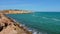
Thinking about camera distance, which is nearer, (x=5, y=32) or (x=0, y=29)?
(x=5, y=32)

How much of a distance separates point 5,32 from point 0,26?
1280 millimetres

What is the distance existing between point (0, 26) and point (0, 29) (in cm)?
42

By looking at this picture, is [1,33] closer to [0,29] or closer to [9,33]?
[9,33]

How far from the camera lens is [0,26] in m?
17.5

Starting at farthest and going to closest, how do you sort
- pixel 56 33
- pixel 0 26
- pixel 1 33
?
pixel 56 33, pixel 0 26, pixel 1 33

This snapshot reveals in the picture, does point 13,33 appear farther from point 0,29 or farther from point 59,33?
point 59,33

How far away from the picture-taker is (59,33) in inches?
867

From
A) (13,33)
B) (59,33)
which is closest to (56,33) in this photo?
(59,33)

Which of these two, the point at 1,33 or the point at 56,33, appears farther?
the point at 56,33

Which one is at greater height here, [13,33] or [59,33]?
[13,33]

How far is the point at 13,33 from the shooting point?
15.9m

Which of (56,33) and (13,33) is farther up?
(13,33)

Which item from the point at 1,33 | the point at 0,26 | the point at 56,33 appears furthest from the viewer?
the point at 56,33

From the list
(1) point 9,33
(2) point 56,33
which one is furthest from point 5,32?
(2) point 56,33
